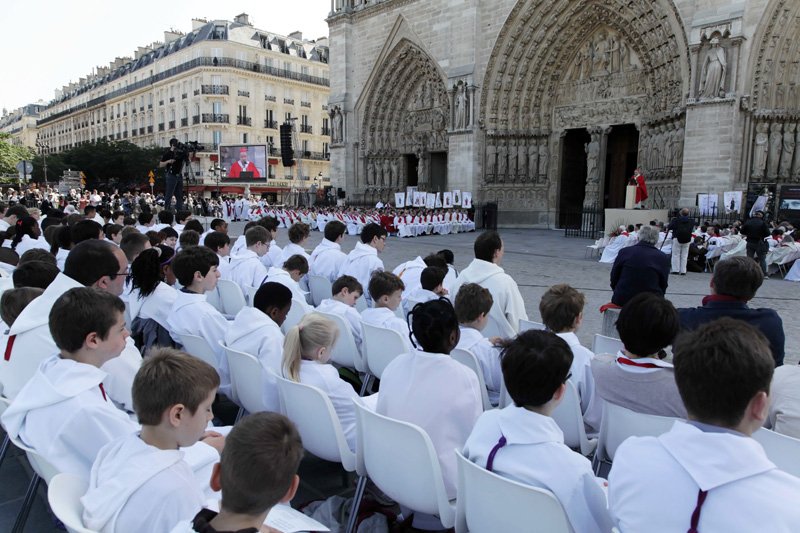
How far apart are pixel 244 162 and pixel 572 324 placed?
87.7 ft

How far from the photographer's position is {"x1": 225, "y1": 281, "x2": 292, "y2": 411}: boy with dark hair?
11.2ft

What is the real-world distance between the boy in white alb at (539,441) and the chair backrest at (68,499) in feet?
4.06

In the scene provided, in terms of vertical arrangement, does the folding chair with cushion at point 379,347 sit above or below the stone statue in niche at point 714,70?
below

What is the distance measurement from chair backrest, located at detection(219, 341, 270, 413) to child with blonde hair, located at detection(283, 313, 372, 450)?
32cm

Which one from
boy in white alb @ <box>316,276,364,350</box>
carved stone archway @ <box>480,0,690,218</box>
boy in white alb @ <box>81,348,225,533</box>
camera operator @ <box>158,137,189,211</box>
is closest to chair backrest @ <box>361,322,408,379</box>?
boy in white alb @ <box>316,276,364,350</box>

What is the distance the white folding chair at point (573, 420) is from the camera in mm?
2889

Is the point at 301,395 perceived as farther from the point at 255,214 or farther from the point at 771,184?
the point at 255,214

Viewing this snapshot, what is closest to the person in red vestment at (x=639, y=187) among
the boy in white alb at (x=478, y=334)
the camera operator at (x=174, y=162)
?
the camera operator at (x=174, y=162)

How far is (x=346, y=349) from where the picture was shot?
434 centimetres

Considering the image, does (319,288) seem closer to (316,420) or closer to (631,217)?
(316,420)

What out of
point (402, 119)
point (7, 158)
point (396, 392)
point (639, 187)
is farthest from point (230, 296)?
point (7, 158)

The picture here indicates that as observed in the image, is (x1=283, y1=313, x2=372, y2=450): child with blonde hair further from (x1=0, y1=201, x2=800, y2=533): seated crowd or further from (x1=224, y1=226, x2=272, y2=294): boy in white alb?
(x1=224, y1=226, x2=272, y2=294): boy in white alb

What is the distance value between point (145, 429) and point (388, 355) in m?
2.20

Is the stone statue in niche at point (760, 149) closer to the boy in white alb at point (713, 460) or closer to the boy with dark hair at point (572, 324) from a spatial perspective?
the boy with dark hair at point (572, 324)
